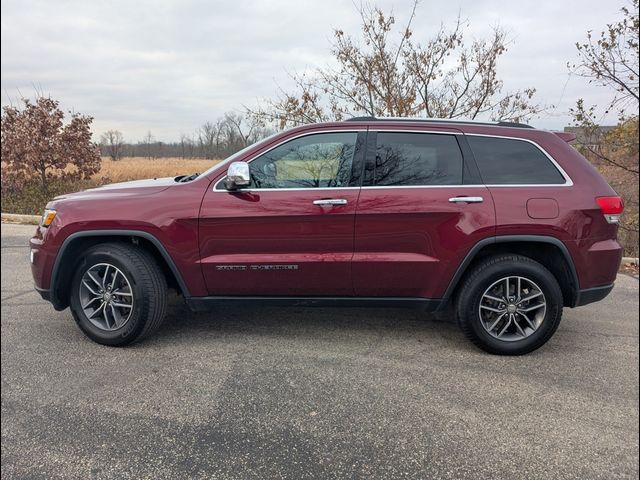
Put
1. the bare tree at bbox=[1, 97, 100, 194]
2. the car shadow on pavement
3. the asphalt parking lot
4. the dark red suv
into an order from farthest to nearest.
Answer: the bare tree at bbox=[1, 97, 100, 194] < the car shadow on pavement < the dark red suv < the asphalt parking lot

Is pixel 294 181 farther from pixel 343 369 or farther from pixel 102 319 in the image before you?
pixel 102 319

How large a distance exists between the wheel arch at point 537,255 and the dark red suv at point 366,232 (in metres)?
0.01

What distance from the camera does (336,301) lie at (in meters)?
3.48

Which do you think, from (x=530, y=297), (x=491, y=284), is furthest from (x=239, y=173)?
(x=530, y=297)

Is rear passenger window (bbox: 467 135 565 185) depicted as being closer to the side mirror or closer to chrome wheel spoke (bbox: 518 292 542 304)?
chrome wheel spoke (bbox: 518 292 542 304)

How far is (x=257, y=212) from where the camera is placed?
337cm

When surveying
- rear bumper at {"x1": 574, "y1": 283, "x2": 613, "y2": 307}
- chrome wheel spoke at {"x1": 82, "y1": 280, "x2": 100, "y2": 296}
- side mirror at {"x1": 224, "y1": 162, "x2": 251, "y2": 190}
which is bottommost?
chrome wheel spoke at {"x1": 82, "y1": 280, "x2": 100, "y2": 296}

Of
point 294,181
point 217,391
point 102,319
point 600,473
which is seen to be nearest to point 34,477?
point 217,391

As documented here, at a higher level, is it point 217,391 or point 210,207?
point 210,207

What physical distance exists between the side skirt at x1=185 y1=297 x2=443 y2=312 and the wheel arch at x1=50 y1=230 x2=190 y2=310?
0.30 metres

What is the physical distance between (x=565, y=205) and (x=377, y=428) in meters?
2.17

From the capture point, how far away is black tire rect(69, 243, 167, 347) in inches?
134

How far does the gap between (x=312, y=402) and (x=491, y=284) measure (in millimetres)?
1644

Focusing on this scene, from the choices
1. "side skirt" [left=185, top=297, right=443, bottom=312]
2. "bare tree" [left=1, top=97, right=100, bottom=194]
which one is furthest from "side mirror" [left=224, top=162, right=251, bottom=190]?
"bare tree" [left=1, top=97, right=100, bottom=194]
